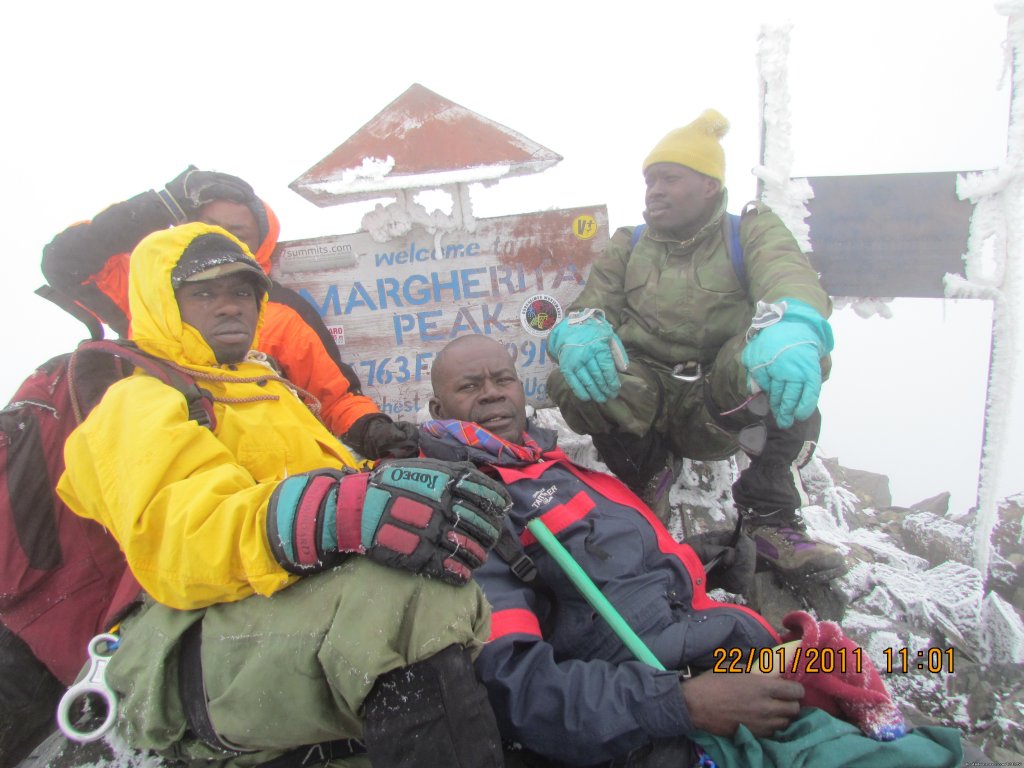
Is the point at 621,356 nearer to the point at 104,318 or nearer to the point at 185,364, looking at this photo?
the point at 185,364

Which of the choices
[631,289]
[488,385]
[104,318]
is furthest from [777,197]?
[104,318]

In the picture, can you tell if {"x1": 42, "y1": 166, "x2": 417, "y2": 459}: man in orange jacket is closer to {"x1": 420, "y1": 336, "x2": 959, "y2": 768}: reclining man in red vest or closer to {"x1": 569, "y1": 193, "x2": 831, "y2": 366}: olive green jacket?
{"x1": 420, "y1": 336, "x2": 959, "y2": 768}: reclining man in red vest

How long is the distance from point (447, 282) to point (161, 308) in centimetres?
214

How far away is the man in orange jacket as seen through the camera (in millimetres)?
2900

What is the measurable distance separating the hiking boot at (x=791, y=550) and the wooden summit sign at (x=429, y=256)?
164 cm

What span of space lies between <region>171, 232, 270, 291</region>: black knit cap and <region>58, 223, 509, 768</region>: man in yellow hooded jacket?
530 millimetres

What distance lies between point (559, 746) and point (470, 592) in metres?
0.54

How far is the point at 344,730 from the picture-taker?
4.60 ft

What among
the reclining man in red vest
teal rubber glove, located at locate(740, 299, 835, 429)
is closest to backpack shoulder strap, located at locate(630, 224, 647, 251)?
teal rubber glove, located at locate(740, 299, 835, 429)

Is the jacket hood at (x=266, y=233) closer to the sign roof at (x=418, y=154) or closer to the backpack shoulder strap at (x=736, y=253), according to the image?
the sign roof at (x=418, y=154)

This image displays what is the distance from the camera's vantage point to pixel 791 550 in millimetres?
2859
